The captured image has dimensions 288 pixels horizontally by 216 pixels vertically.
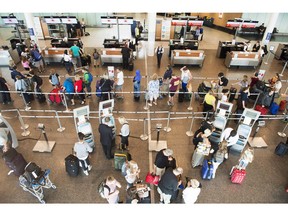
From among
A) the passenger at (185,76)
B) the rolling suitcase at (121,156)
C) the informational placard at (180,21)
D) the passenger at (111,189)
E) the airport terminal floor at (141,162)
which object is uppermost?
the informational placard at (180,21)

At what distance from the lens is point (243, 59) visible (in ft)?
40.6

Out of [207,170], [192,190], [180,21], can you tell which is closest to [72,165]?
[192,190]

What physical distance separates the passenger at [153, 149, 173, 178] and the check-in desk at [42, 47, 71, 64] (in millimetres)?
9242

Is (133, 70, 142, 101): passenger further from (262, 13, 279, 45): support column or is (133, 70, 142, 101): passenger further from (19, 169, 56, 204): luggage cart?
(262, 13, 279, 45): support column

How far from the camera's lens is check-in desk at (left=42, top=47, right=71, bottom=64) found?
1214 cm

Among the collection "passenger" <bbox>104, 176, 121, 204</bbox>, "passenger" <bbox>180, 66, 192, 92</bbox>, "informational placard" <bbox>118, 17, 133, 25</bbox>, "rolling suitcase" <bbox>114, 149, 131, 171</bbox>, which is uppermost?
"informational placard" <bbox>118, 17, 133, 25</bbox>

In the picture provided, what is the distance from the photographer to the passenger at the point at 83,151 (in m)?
5.23

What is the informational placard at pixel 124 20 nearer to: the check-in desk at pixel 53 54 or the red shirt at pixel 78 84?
the check-in desk at pixel 53 54

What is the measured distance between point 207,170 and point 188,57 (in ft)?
27.1

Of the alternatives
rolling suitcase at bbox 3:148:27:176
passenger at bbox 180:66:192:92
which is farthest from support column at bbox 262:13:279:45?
rolling suitcase at bbox 3:148:27:176

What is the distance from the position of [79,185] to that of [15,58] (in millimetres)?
10303

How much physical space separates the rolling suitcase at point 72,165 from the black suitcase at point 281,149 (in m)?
5.99

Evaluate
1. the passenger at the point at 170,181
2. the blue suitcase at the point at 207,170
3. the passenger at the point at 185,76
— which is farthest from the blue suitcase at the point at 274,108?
the passenger at the point at 170,181
